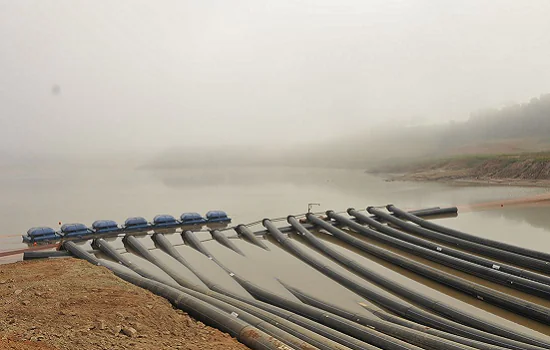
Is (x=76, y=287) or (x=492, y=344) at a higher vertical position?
(x=76, y=287)

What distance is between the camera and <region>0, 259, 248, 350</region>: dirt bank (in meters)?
5.63

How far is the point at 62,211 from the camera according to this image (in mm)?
32594

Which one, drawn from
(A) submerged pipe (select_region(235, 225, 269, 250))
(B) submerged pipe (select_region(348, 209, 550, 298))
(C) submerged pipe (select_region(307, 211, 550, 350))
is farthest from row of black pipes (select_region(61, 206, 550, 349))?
(A) submerged pipe (select_region(235, 225, 269, 250))

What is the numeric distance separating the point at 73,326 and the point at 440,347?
22.8 feet

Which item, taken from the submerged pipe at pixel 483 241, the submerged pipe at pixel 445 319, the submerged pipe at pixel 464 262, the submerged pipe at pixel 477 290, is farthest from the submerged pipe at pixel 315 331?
the submerged pipe at pixel 483 241

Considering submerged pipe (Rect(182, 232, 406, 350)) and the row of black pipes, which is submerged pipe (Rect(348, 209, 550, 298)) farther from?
submerged pipe (Rect(182, 232, 406, 350))

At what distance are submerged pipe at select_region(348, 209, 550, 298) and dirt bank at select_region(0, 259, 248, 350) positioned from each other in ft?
33.0

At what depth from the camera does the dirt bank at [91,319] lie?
563 centimetres

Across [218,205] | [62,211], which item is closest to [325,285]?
[218,205]

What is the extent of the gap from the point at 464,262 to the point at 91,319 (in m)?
12.6

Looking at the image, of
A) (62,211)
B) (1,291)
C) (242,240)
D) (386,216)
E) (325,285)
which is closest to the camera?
(1,291)

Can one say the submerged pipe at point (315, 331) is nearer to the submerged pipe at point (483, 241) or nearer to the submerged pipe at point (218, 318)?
the submerged pipe at point (218, 318)

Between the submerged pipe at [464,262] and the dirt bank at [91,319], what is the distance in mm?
10049

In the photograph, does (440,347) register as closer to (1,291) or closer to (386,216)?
(1,291)
